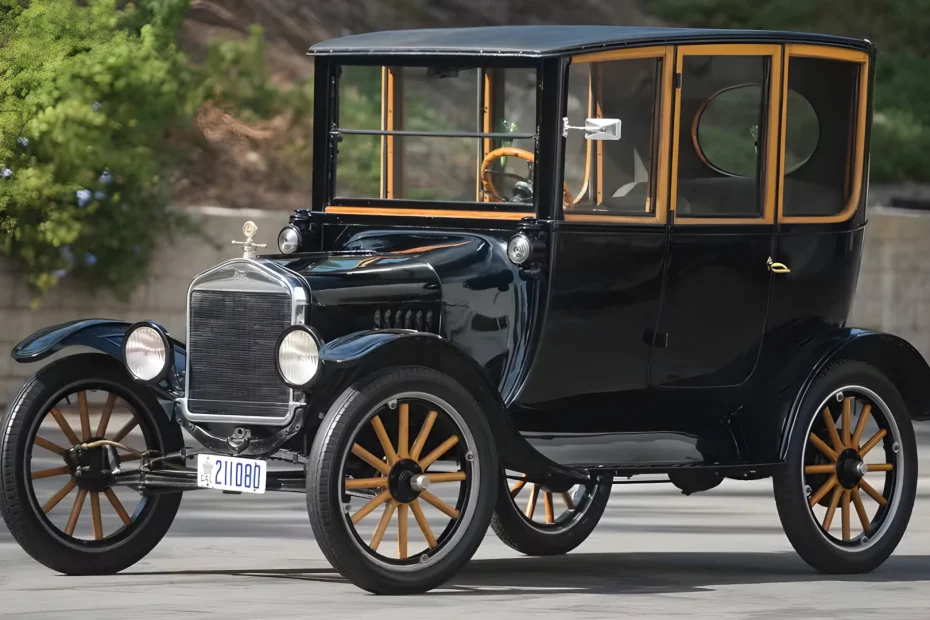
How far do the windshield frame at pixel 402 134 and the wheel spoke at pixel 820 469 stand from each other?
171 cm

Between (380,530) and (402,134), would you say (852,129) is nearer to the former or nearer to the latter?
(402,134)

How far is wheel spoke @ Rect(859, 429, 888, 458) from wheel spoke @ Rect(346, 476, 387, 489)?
2.51m

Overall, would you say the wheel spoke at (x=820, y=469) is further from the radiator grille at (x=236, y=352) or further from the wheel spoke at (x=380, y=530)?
the radiator grille at (x=236, y=352)

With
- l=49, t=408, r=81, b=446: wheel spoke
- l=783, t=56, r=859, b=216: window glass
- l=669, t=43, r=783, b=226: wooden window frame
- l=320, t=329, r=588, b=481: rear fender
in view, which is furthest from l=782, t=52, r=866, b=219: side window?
l=49, t=408, r=81, b=446: wheel spoke

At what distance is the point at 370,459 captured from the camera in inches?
335

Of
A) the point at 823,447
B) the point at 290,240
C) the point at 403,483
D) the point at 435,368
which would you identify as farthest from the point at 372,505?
the point at 823,447

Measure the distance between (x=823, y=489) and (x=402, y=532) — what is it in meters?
2.27

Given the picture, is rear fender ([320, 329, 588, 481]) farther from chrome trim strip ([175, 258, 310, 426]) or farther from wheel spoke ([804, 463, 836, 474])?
wheel spoke ([804, 463, 836, 474])

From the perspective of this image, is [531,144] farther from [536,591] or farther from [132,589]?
[132,589]

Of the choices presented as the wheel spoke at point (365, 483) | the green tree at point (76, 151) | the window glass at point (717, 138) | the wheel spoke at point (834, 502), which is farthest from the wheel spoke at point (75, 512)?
the green tree at point (76, 151)

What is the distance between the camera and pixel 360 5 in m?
26.3

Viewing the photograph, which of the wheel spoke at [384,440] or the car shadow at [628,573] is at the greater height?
the wheel spoke at [384,440]

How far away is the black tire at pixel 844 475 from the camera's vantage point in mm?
9758

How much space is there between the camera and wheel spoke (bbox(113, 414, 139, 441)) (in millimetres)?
9453
